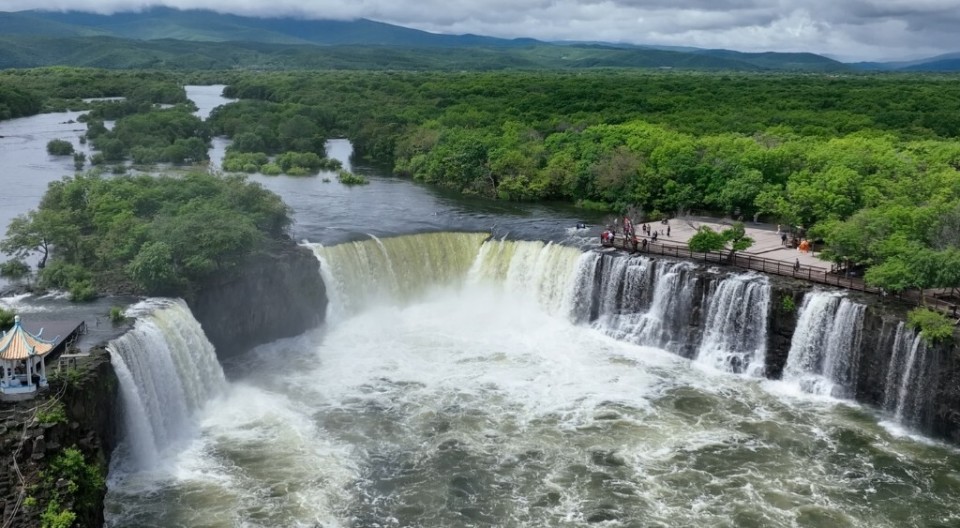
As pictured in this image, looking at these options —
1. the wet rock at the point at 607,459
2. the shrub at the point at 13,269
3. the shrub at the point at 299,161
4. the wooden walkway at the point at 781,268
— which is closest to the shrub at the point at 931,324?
the wooden walkway at the point at 781,268

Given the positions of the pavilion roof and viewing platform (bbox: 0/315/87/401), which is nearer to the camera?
the pavilion roof

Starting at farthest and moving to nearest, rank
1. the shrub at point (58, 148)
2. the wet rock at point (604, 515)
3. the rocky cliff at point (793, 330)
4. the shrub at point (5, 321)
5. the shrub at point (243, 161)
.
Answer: the shrub at point (58, 148) < the shrub at point (243, 161) < the rocky cliff at point (793, 330) < the shrub at point (5, 321) < the wet rock at point (604, 515)

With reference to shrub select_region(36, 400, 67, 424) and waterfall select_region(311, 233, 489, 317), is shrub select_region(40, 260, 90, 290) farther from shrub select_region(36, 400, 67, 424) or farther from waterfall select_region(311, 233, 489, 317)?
shrub select_region(36, 400, 67, 424)

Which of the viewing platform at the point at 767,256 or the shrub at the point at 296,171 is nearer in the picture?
the viewing platform at the point at 767,256

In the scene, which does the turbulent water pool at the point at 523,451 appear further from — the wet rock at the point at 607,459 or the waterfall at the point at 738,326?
the waterfall at the point at 738,326

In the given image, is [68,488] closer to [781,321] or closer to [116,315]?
[116,315]

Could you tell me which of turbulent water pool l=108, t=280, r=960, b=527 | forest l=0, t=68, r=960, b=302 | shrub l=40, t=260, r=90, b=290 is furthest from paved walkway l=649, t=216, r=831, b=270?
shrub l=40, t=260, r=90, b=290

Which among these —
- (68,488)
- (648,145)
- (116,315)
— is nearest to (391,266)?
(116,315)
